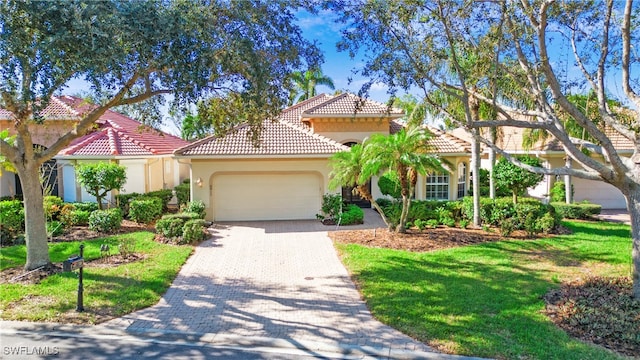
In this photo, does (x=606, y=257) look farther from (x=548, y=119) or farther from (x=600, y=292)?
(x=548, y=119)

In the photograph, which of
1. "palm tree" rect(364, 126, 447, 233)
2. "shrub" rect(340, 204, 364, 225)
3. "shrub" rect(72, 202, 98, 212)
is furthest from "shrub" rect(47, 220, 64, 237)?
"palm tree" rect(364, 126, 447, 233)

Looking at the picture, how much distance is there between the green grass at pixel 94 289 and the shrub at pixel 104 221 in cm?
264

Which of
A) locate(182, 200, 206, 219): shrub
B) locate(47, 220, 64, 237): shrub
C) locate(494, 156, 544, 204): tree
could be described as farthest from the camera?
locate(182, 200, 206, 219): shrub

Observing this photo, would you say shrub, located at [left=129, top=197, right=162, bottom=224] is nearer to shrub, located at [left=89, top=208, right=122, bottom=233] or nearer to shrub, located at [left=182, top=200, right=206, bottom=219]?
shrub, located at [left=89, top=208, right=122, bottom=233]

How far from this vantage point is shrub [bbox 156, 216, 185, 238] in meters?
13.6

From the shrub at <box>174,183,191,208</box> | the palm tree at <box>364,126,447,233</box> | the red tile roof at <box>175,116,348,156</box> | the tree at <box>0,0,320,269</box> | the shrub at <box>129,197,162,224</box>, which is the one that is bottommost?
the shrub at <box>129,197,162,224</box>

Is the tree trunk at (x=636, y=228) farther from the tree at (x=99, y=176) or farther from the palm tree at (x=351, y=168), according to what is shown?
the tree at (x=99, y=176)

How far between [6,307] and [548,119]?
11.8m

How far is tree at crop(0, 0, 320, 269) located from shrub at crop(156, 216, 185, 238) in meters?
4.09

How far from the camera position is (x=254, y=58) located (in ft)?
29.6

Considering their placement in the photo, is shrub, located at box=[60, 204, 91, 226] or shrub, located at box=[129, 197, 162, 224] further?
shrub, located at box=[129, 197, 162, 224]

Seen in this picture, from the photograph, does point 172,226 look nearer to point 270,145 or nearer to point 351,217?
point 270,145

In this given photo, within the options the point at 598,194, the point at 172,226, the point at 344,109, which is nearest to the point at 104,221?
the point at 172,226

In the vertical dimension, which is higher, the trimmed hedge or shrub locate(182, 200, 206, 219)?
shrub locate(182, 200, 206, 219)
